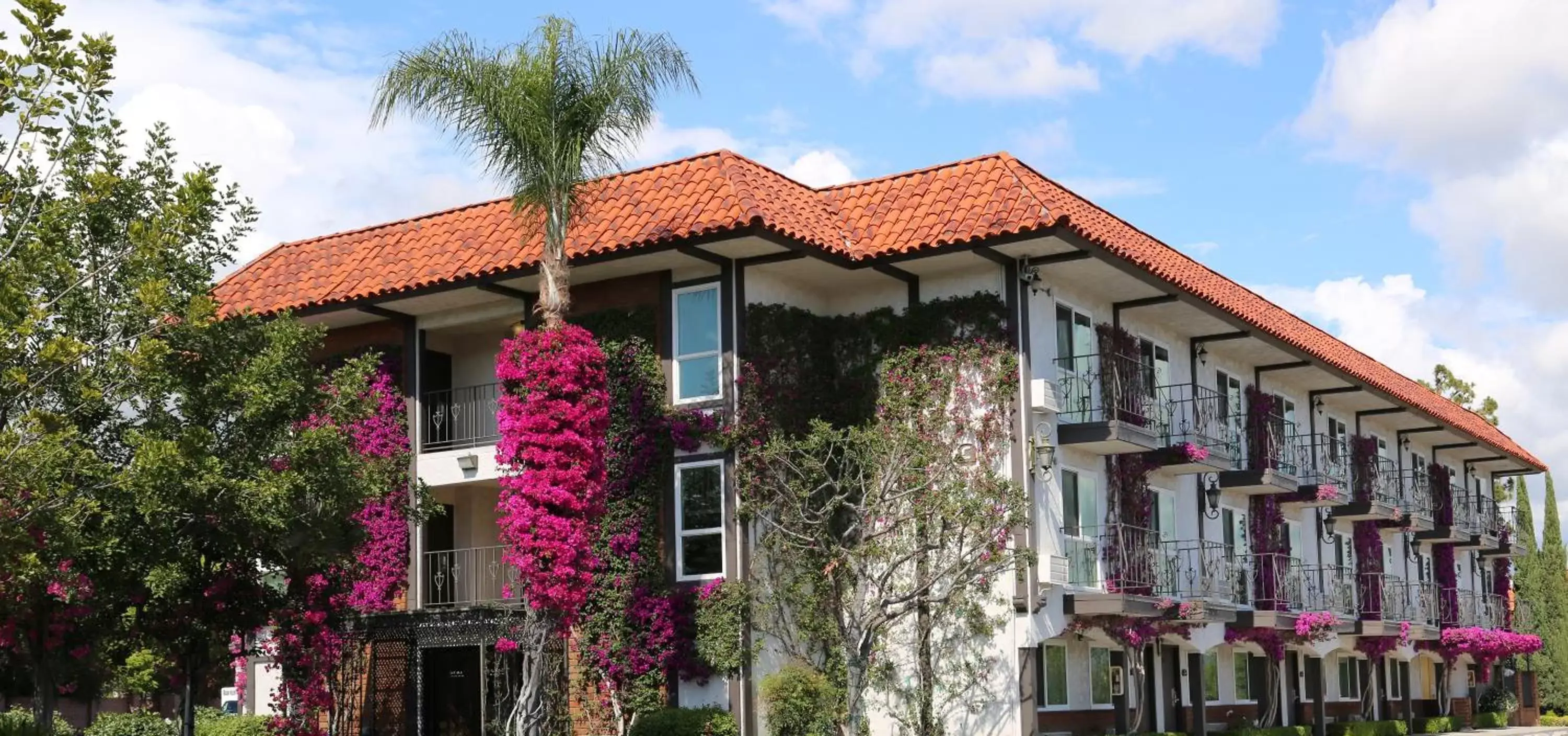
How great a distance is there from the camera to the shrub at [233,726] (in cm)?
2664

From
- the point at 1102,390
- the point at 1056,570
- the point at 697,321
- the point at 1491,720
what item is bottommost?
the point at 1491,720

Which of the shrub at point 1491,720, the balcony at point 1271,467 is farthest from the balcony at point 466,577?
the shrub at point 1491,720

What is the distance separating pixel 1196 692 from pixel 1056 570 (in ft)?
21.2

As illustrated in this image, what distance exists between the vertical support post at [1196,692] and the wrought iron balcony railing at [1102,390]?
468cm

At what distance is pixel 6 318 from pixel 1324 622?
24.7 meters

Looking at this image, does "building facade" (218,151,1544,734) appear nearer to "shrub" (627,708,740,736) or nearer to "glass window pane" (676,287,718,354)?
"glass window pane" (676,287,718,354)

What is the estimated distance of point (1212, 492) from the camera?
31.3 meters

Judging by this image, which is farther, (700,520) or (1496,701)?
(1496,701)

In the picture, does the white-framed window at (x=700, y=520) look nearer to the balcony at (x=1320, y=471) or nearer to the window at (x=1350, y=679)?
the balcony at (x=1320, y=471)

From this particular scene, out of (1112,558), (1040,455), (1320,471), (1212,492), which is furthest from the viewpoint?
(1320,471)

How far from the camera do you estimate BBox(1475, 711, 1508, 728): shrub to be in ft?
153

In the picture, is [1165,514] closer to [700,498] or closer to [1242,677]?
[1242,677]

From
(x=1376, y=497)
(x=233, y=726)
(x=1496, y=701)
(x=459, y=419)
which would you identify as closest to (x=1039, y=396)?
(x=459, y=419)

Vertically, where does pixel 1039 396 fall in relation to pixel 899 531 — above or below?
above
